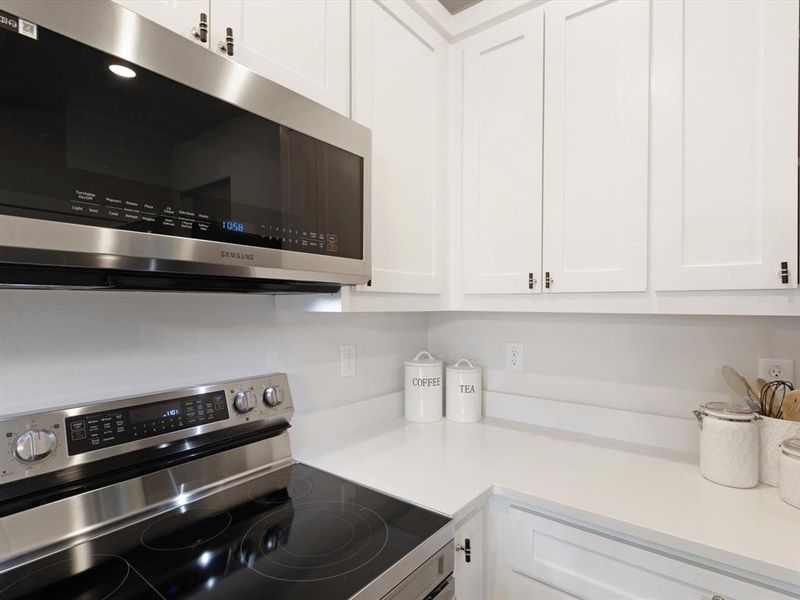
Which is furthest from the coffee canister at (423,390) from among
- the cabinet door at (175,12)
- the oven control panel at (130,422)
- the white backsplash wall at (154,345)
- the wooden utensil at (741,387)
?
the cabinet door at (175,12)

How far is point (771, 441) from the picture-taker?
3.53ft

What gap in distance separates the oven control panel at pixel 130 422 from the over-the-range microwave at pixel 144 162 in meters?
0.31

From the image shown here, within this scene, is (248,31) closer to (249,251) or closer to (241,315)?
(249,251)

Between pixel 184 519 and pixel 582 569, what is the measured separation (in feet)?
3.00

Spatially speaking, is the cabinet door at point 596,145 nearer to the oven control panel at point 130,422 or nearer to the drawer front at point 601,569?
the drawer front at point 601,569

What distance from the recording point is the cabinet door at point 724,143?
99 cm

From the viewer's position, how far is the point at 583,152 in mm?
1267

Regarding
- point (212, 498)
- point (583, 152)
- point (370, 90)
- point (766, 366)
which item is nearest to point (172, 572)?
point (212, 498)

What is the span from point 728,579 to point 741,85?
111 cm

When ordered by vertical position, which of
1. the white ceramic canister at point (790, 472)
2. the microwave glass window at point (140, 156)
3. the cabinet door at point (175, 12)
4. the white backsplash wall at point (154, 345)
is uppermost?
the cabinet door at point (175, 12)

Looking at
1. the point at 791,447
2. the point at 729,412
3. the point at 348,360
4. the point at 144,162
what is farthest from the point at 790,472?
the point at 144,162

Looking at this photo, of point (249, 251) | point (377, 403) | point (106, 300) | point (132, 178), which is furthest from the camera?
point (377, 403)

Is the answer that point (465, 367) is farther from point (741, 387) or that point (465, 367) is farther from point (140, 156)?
point (140, 156)

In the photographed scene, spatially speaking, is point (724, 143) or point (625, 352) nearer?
point (724, 143)
